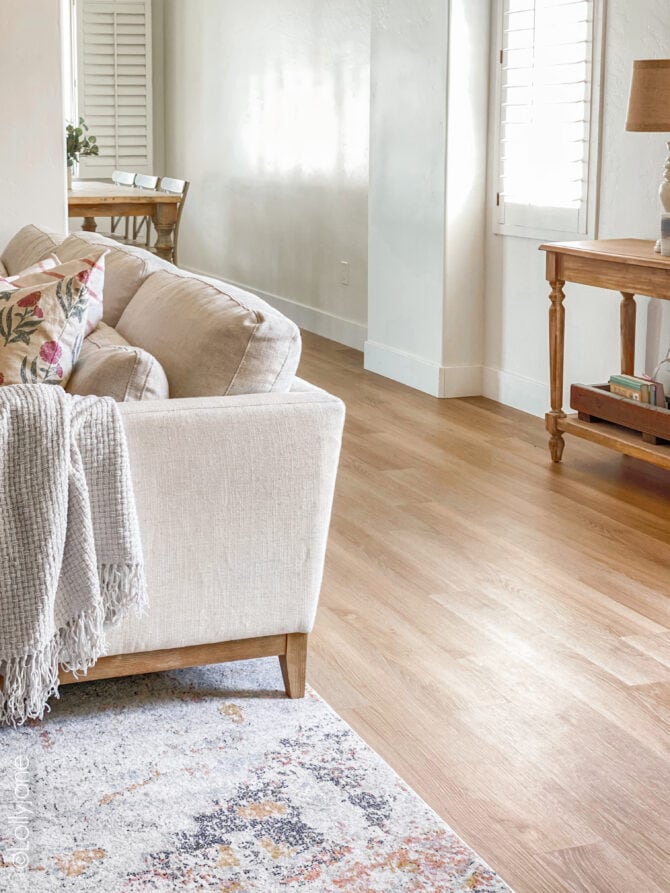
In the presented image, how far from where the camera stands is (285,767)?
2.18 m

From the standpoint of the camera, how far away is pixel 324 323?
7.23 m

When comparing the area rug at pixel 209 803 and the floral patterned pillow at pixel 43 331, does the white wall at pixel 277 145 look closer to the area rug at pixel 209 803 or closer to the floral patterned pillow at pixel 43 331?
the floral patterned pillow at pixel 43 331

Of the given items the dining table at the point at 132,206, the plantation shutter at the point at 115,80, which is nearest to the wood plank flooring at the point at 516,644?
the dining table at the point at 132,206

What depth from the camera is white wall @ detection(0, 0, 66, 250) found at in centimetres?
420

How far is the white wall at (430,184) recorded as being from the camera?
526 cm

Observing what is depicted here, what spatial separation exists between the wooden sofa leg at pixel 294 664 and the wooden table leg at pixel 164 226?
4.65 metres

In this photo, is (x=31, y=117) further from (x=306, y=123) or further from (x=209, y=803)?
(x=306, y=123)

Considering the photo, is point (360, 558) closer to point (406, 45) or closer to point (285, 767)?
point (285, 767)

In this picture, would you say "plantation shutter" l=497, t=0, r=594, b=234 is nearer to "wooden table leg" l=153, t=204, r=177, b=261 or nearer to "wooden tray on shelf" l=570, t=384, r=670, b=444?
"wooden tray on shelf" l=570, t=384, r=670, b=444

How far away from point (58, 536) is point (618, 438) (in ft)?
8.06

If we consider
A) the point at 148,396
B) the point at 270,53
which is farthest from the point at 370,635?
the point at 270,53

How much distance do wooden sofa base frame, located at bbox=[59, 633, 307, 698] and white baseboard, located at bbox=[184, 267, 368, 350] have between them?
439cm

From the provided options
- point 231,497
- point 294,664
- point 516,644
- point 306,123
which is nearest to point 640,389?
point 516,644

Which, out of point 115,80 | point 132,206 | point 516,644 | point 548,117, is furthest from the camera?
point 115,80
